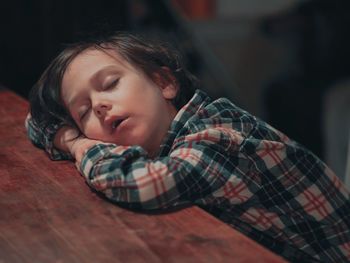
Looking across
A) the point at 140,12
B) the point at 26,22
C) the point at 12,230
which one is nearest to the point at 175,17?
the point at 140,12

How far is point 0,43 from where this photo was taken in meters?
2.27

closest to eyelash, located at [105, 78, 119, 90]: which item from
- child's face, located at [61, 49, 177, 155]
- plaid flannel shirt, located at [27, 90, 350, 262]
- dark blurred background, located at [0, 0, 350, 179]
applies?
child's face, located at [61, 49, 177, 155]

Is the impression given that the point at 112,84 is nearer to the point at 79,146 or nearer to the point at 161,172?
the point at 79,146

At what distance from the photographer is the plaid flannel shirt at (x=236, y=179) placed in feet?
3.37

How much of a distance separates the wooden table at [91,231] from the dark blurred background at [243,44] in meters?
1.05

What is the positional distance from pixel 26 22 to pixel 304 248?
4.74 ft

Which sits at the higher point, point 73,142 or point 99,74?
point 99,74

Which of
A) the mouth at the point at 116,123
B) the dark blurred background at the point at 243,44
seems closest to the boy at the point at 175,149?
the mouth at the point at 116,123

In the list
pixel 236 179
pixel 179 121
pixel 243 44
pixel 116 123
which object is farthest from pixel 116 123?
pixel 243 44

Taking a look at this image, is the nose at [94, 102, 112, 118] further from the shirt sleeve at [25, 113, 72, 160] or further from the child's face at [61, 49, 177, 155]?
the shirt sleeve at [25, 113, 72, 160]

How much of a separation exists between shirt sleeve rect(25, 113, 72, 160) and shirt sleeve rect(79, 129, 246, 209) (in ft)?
0.42

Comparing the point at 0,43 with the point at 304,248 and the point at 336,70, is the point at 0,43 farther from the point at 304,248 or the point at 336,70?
the point at 336,70

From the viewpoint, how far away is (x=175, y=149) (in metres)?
1.12

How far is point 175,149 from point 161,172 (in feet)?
0.35
